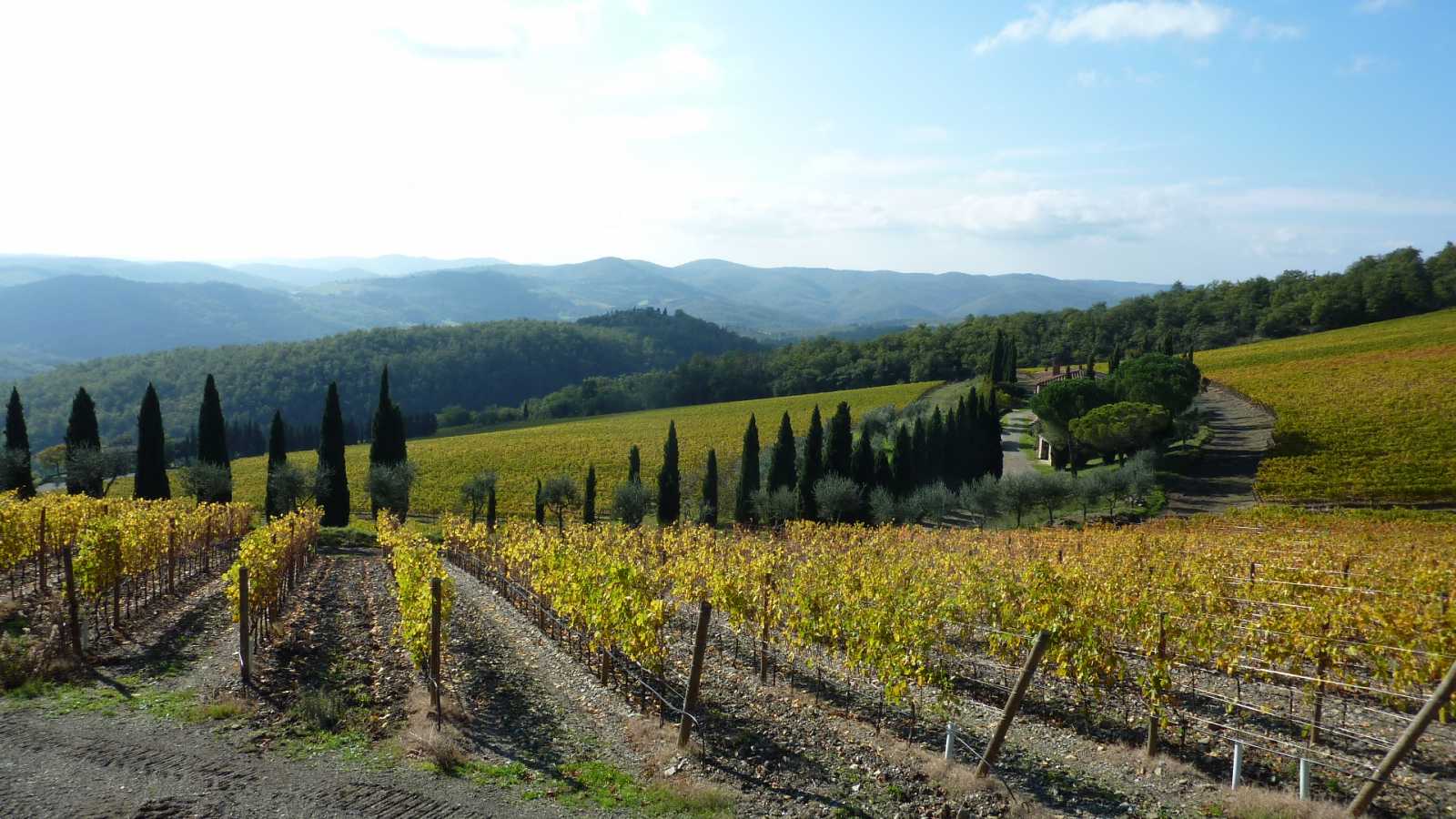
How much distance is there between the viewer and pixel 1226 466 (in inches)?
1929

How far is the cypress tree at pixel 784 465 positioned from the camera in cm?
5197

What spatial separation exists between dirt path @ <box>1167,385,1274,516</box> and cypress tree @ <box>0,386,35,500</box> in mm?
61094

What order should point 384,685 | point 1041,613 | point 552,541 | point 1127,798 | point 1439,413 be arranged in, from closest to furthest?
1. point 1127,798
2. point 1041,613
3. point 384,685
4. point 552,541
5. point 1439,413

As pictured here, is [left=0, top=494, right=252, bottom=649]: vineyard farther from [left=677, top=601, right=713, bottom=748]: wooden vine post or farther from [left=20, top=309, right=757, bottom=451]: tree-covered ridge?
[left=20, top=309, right=757, bottom=451]: tree-covered ridge

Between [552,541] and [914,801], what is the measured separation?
12482mm

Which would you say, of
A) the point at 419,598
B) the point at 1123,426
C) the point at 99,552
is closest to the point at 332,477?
the point at 99,552

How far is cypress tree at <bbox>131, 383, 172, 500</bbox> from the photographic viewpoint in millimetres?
41969

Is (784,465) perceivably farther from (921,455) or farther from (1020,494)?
(1020,494)

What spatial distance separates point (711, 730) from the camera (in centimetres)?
1145

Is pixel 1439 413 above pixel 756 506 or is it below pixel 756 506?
above

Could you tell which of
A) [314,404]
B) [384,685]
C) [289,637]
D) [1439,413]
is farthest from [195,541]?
[314,404]

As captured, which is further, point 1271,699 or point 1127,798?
point 1271,699

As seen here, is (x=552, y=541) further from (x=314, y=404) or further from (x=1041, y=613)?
(x=314, y=404)

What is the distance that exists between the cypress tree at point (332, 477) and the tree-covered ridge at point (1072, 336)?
71.1m
